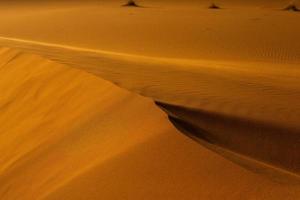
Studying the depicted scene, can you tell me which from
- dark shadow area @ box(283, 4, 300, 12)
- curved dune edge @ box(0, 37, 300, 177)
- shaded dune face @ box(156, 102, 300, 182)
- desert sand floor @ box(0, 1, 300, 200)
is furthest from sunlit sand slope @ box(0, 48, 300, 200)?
dark shadow area @ box(283, 4, 300, 12)

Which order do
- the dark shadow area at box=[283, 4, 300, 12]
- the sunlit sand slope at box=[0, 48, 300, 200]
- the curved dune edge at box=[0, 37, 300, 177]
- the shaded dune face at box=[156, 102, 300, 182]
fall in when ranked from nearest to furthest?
the sunlit sand slope at box=[0, 48, 300, 200], the shaded dune face at box=[156, 102, 300, 182], the curved dune edge at box=[0, 37, 300, 177], the dark shadow area at box=[283, 4, 300, 12]

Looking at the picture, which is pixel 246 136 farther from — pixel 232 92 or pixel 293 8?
pixel 293 8

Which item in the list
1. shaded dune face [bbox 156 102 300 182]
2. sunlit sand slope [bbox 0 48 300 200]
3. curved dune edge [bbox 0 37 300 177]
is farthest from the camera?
curved dune edge [bbox 0 37 300 177]

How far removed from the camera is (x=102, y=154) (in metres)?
2.70

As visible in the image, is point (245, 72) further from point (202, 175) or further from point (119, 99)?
point (202, 175)

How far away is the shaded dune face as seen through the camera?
8.23 ft

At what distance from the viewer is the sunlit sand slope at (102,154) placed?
2.21 meters

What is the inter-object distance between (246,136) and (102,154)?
0.83m

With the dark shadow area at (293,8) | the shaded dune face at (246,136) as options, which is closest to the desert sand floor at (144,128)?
the shaded dune face at (246,136)

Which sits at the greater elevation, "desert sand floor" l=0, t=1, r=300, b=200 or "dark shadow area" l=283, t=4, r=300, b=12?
"dark shadow area" l=283, t=4, r=300, b=12

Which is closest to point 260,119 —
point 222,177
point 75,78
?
point 222,177

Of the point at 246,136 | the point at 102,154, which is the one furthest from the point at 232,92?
the point at 102,154

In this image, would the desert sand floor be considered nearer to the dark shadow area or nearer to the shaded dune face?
the shaded dune face

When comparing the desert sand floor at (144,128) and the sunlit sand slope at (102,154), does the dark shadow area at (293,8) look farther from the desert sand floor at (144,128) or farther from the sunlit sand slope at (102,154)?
the sunlit sand slope at (102,154)
